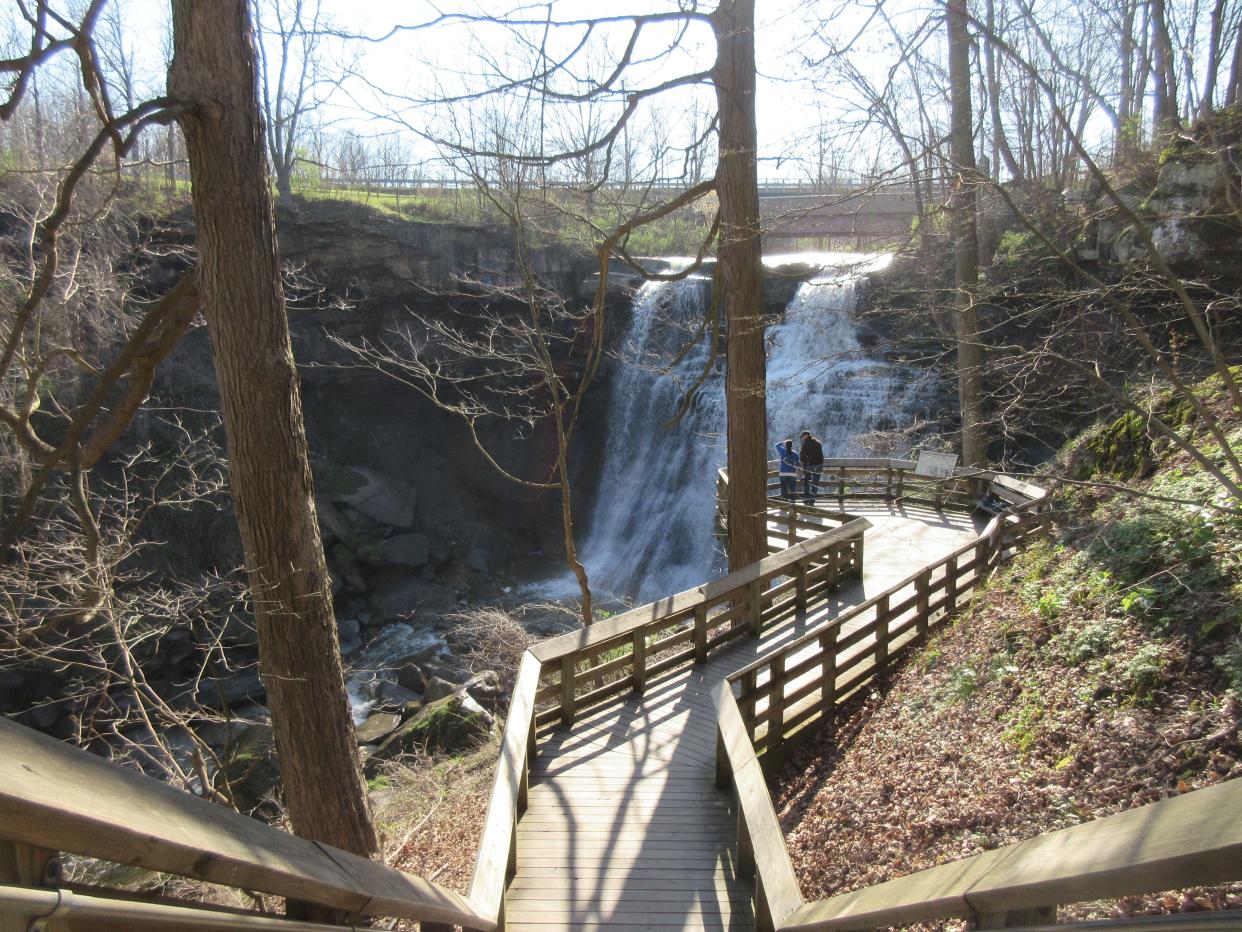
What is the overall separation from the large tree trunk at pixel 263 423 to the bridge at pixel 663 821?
1.29 metres

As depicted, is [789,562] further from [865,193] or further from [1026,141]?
[1026,141]

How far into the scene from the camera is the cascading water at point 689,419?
21.2 m

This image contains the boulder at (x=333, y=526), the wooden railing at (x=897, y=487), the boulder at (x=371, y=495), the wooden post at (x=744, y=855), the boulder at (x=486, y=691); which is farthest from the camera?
the boulder at (x=371, y=495)

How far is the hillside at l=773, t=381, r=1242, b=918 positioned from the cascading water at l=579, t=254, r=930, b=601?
11.1 m

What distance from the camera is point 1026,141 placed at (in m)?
22.2

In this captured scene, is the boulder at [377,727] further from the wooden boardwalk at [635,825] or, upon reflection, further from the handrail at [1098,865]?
the handrail at [1098,865]

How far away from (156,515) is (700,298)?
58.0 ft

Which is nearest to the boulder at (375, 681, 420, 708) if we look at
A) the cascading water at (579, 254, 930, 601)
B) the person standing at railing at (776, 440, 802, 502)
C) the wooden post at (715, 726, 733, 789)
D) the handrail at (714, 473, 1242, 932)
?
the cascading water at (579, 254, 930, 601)

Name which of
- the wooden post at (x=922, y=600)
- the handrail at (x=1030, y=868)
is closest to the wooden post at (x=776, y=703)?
the handrail at (x=1030, y=868)

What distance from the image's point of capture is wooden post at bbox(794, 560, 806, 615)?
9.70 metres

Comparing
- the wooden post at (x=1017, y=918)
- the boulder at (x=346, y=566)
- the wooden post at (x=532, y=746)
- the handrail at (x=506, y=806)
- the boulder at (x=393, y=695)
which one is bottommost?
the boulder at (x=393, y=695)

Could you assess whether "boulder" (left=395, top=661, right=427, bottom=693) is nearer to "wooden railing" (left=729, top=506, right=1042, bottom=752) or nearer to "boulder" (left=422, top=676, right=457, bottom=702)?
"boulder" (left=422, top=676, right=457, bottom=702)

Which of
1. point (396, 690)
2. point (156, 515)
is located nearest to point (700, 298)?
point (396, 690)

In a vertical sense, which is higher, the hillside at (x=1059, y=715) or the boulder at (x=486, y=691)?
the hillside at (x=1059, y=715)
